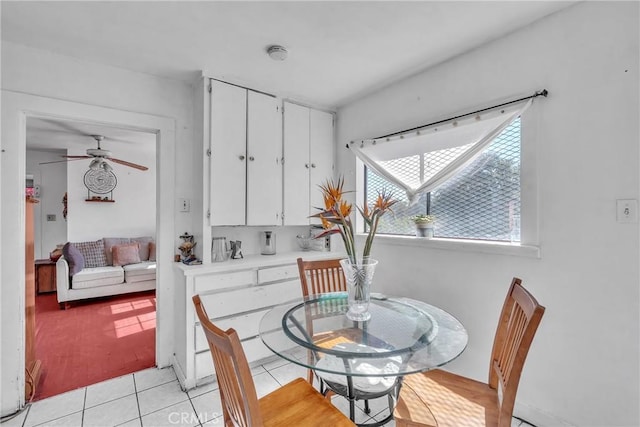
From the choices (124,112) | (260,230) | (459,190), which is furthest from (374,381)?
(124,112)

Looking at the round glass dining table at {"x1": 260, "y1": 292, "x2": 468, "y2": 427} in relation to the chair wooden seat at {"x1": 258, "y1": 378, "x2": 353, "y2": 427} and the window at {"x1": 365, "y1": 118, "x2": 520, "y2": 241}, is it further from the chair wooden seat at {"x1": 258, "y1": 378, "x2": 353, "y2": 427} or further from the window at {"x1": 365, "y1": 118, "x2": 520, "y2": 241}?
the window at {"x1": 365, "y1": 118, "x2": 520, "y2": 241}

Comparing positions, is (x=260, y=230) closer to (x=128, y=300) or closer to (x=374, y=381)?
(x=374, y=381)

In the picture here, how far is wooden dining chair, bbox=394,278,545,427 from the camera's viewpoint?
1069 millimetres

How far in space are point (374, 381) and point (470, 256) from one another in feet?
3.56

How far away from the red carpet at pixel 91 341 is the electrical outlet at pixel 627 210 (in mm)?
3439

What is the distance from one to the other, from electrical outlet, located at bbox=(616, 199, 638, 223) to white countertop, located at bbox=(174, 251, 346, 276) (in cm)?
209

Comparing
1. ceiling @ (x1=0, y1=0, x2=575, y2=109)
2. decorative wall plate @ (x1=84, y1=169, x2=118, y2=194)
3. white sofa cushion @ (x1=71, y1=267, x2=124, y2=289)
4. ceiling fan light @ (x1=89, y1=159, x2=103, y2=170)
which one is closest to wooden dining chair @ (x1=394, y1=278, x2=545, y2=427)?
ceiling @ (x1=0, y1=0, x2=575, y2=109)

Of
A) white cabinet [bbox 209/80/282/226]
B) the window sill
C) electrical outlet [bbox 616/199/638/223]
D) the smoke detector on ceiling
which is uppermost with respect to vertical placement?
the smoke detector on ceiling

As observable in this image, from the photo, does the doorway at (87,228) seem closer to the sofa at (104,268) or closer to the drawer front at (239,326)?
the sofa at (104,268)

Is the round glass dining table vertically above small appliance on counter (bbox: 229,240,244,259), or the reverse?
small appliance on counter (bbox: 229,240,244,259)

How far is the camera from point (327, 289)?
2.20 metres

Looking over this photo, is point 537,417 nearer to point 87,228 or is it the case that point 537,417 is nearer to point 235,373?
point 235,373

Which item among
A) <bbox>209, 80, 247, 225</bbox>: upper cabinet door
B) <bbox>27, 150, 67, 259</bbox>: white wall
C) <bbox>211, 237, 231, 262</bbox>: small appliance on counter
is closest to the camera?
<bbox>209, 80, 247, 225</bbox>: upper cabinet door

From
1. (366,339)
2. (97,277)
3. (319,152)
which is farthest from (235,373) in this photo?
(97,277)
